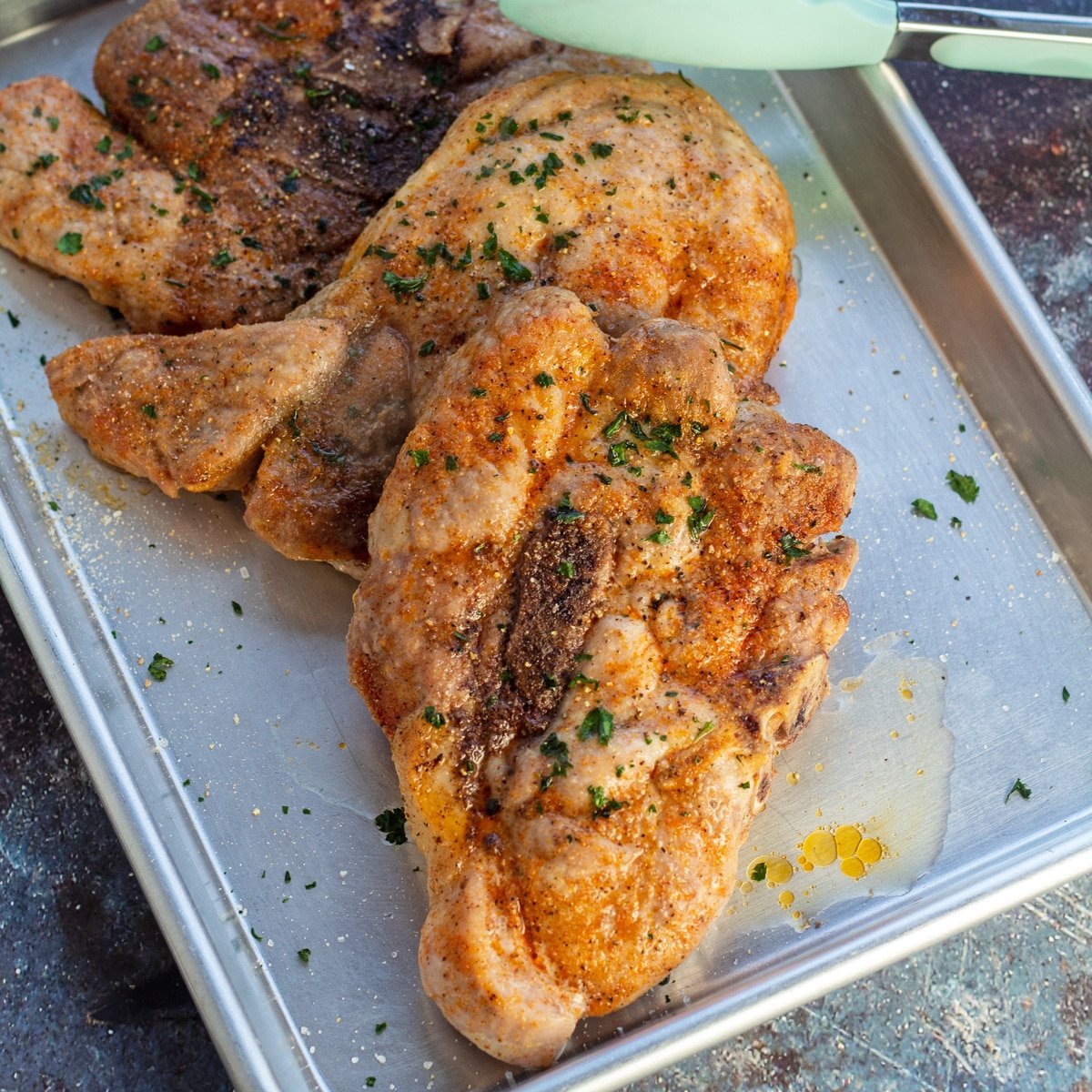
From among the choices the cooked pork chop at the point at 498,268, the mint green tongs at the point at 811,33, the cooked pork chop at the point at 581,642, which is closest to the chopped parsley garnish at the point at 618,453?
the cooked pork chop at the point at 581,642

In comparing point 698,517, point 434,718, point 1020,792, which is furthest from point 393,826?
point 1020,792

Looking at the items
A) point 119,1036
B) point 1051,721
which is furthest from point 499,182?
point 119,1036

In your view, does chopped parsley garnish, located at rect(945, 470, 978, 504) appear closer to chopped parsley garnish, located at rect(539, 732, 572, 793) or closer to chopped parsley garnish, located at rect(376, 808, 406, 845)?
chopped parsley garnish, located at rect(539, 732, 572, 793)

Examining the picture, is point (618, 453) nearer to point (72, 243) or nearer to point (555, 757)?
point (555, 757)

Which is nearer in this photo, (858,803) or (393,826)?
(393,826)

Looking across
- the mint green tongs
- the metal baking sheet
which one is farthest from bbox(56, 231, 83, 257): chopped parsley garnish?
the mint green tongs

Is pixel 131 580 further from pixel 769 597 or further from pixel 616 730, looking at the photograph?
pixel 769 597
